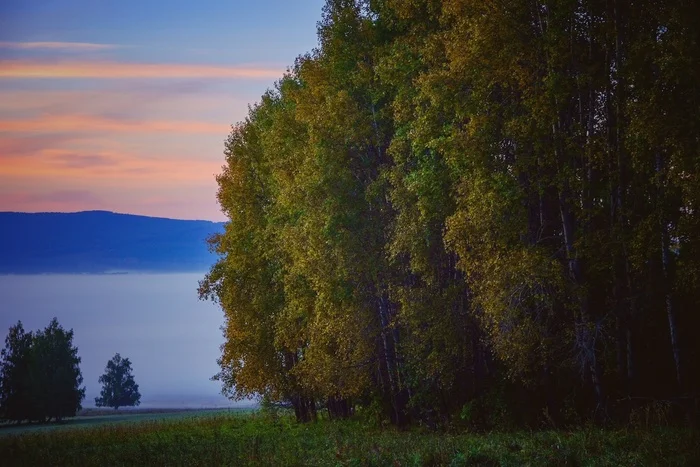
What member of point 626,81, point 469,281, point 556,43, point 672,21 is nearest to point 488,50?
point 556,43

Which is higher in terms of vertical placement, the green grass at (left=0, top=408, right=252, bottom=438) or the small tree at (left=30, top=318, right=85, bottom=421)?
the small tree at (left=30, top=318, right=85, bottom=421)

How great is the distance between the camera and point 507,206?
2173cm

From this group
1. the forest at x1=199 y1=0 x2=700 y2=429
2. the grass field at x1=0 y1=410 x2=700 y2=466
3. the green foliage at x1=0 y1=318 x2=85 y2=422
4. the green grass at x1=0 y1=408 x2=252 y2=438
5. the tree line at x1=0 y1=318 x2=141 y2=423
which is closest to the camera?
the grass field at x1=0 y1=410 x2=700 y2=466

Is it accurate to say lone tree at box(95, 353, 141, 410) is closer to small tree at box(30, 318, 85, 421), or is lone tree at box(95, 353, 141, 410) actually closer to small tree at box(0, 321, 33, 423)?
small tree at box(30, 318, 85, 421)

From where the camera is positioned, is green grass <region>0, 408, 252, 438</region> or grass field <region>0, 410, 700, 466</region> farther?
green grass <region>0, 408, 252, 438</region>

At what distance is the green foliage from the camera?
80.8 m

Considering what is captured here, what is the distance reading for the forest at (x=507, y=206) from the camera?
64.8 feet

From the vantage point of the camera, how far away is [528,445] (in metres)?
17.2

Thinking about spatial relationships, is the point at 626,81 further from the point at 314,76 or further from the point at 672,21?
the point at 314,76

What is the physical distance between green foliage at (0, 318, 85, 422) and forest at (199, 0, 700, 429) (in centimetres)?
5995

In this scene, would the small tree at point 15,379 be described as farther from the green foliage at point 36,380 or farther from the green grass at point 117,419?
the green grass at point 117,419

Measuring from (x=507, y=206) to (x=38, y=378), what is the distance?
231 feet

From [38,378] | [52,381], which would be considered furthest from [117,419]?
[52,381]

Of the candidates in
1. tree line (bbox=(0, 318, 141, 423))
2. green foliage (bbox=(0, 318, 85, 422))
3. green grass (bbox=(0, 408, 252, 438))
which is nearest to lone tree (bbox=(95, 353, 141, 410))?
tree line (bbox=(0, 318, 141, 423))
